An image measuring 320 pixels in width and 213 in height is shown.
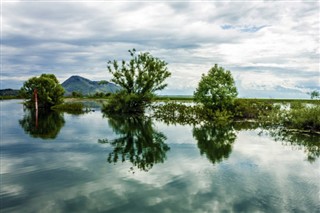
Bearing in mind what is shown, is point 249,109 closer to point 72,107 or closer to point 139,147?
point 139,147

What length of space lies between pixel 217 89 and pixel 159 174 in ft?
79.4

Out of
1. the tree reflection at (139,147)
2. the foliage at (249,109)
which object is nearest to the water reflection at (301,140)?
the tree reflection at (139,147)

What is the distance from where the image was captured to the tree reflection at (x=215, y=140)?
18.3 m

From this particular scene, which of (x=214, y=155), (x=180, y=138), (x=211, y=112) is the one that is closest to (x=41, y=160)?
(x=214, y=155)

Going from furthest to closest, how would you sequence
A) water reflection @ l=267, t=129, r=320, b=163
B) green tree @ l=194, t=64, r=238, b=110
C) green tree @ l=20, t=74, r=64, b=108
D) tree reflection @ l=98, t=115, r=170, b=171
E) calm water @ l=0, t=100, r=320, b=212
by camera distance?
green tree @ l=20, t=74, r=64, b=108, green tree @ l=194, t=64, r=238, b=110, water reflection @ l=267, t=129, r=320, b=163, tree reflection @ l=98, t=115, r=170, b=171, calm water @ l=0, t=100, r=320, b=212

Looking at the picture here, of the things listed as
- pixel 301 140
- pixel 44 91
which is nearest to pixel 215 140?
pixel 301 140

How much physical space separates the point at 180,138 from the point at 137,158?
7811 millimetres

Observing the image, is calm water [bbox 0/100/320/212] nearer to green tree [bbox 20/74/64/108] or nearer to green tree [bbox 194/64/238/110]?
green tree [bbox 194/64/238/110]

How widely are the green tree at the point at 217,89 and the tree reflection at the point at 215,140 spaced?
201 inches

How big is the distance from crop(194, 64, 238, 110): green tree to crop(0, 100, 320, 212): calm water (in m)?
12.6

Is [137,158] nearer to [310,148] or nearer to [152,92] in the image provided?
[310,148]

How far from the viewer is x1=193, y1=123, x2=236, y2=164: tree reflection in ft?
60.1

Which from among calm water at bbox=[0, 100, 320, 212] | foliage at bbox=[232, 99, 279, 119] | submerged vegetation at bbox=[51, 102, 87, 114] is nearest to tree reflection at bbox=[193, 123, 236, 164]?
calm water at bbox=[0, 100, 320, 212]

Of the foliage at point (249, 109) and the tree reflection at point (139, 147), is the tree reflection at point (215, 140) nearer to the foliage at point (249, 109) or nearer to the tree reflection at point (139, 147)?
the tree reflection at point (139, 147)
